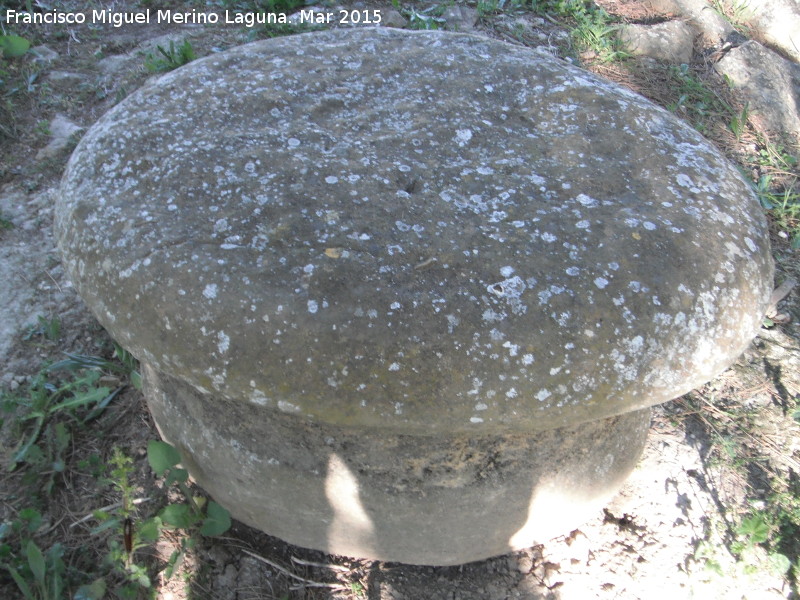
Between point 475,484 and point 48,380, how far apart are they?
165cm

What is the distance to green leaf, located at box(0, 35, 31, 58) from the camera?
359 centimetres

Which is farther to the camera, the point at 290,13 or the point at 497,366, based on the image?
the point at 290,13

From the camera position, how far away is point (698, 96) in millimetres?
3855

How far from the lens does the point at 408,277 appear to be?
1249 millimetres

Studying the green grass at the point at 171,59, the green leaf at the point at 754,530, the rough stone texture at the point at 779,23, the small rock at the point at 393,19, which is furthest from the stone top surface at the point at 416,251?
the rough stone texture at the point at 779,23

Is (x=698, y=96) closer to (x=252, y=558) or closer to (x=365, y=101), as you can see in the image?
(x=365, y=101)

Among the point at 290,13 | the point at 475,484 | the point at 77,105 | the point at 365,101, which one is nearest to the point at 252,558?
the point at 475,484

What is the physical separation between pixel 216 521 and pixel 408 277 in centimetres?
99

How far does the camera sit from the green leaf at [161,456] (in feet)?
5.37

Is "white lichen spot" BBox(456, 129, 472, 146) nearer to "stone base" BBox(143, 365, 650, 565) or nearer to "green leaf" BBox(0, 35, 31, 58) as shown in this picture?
"stone base" BBox(143, 365, 650, 565)

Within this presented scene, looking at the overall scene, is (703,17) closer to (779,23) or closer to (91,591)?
(779,23)

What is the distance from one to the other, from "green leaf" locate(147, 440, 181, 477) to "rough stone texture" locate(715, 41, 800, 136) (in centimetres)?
373

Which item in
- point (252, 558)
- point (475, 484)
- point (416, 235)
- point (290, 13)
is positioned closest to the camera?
point (416, 235)

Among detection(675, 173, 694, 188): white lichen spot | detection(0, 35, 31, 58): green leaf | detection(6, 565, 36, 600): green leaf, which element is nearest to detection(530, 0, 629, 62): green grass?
detection(675, 173, 694, 188): white lichen spot
